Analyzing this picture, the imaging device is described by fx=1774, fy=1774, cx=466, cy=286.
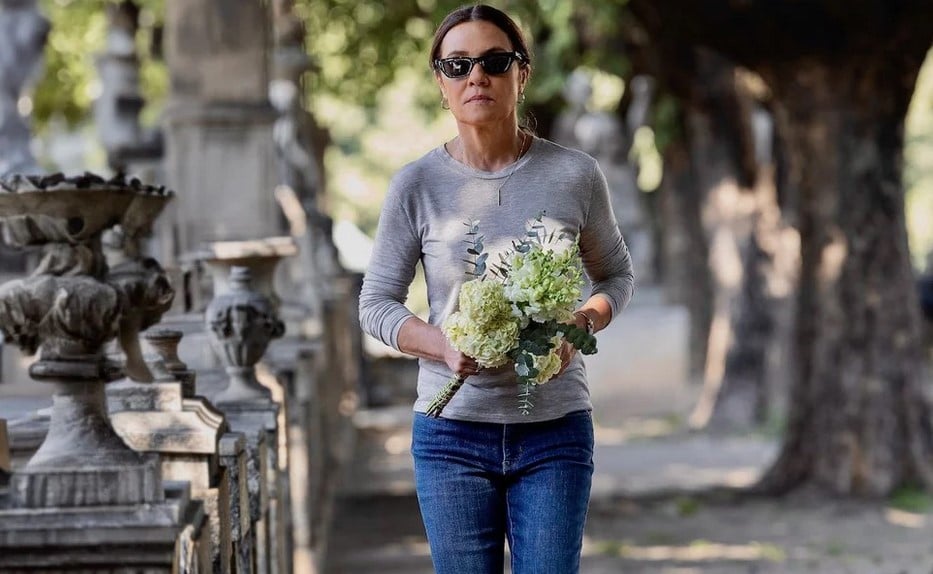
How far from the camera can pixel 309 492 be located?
9523mm

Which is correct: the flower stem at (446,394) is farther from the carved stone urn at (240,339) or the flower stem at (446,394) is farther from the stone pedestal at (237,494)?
the carved stone urn at (240,339)

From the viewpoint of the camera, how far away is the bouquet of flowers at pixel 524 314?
3939mm

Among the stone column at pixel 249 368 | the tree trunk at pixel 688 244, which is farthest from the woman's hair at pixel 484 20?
the tree trunk at pixel 688 244

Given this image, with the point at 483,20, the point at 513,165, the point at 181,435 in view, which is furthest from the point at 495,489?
the point at 483,20

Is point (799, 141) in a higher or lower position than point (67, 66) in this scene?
lower

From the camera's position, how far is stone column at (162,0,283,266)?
1030cm

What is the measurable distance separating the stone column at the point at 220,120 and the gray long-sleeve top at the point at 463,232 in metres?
6.03

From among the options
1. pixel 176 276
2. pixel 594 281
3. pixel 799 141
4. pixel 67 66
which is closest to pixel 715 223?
pixel 799 141

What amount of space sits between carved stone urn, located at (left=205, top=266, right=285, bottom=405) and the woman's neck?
2.02 m

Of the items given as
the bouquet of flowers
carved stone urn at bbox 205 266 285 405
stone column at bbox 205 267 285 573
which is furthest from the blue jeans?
carved stone urn at bbox 205 266 285 405

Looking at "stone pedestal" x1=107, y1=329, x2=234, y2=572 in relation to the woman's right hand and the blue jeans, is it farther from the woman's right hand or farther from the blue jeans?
the woman's right hand

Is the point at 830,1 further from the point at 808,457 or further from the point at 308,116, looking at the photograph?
the point at 308,116

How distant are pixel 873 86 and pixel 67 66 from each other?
1589cm

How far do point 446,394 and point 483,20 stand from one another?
903mm
